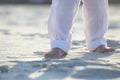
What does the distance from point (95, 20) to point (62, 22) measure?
39 cm

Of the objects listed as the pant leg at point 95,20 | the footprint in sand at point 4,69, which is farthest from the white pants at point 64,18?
the footprint in sand at point 4,69

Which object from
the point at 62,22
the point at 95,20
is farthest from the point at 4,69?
the point at 95,20

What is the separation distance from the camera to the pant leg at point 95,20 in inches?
159

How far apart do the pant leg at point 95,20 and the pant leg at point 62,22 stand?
24 cm

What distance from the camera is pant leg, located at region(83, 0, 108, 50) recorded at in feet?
13.3

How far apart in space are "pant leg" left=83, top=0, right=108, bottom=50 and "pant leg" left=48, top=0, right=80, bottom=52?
0.24m

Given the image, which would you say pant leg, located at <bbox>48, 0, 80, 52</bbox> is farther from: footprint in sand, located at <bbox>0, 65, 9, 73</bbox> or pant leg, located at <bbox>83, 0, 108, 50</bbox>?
footprint in sand, located at <bbox>0, 65, 9, 73</bbox>

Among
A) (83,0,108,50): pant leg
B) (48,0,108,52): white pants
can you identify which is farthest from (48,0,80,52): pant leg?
(83,0,108,50): pant leg

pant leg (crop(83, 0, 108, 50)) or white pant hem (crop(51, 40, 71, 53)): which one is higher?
pant leg (crop(83, 0, 108, 50))

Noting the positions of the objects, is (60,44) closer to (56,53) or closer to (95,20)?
(56,53)

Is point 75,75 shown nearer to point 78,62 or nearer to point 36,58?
point 78,62

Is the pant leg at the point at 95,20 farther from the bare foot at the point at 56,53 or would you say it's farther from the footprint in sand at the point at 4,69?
the footprint in sand at the point at 4,69

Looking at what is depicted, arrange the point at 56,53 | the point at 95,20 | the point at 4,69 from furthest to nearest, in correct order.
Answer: the point at 95,20 → the point at 56,53 → the point at 4,69

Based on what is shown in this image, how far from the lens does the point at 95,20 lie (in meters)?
4.10
